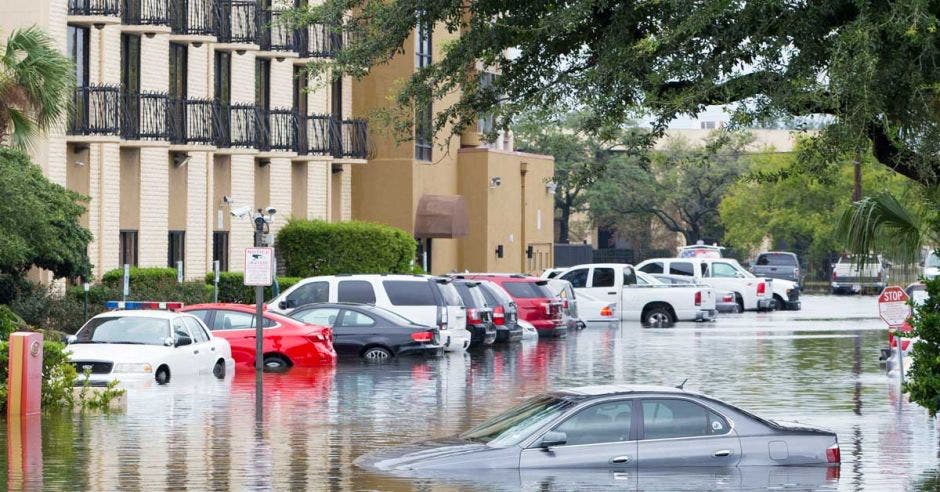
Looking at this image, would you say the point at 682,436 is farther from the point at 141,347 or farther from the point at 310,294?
the point at 310,294

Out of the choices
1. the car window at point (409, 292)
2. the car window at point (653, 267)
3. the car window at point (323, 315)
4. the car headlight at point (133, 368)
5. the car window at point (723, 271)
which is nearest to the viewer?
the car headlight at point (133, 368)

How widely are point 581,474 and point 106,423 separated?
330 inches

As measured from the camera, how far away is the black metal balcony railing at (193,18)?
45438 mm

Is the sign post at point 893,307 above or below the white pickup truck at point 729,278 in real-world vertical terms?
below

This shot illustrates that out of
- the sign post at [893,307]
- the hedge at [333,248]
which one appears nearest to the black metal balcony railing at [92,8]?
the hedge at [333,248]

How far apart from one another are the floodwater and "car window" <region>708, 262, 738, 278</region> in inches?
783

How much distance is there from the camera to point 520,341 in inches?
1719

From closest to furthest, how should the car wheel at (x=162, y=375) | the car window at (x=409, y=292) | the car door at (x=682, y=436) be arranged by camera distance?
the car door at (x=682, y=436), the car wheel at (x=162, y=375), the car window at (x=409, y=292)

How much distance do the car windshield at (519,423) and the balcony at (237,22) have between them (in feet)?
105

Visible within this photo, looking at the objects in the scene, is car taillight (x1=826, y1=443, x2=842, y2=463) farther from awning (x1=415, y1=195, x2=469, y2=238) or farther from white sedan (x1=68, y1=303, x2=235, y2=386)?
awning (x1=415, y1=195, x2=469, y2=238)

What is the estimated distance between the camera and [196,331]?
2817 cm

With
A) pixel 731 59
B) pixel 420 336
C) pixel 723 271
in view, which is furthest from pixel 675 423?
pixel 723 271

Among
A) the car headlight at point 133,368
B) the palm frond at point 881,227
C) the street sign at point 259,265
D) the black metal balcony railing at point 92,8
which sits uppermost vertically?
the black metal balcony railing at point 92,8

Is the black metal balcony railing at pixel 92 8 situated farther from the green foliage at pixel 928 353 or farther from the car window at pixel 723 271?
the car window at pixel 723 271
